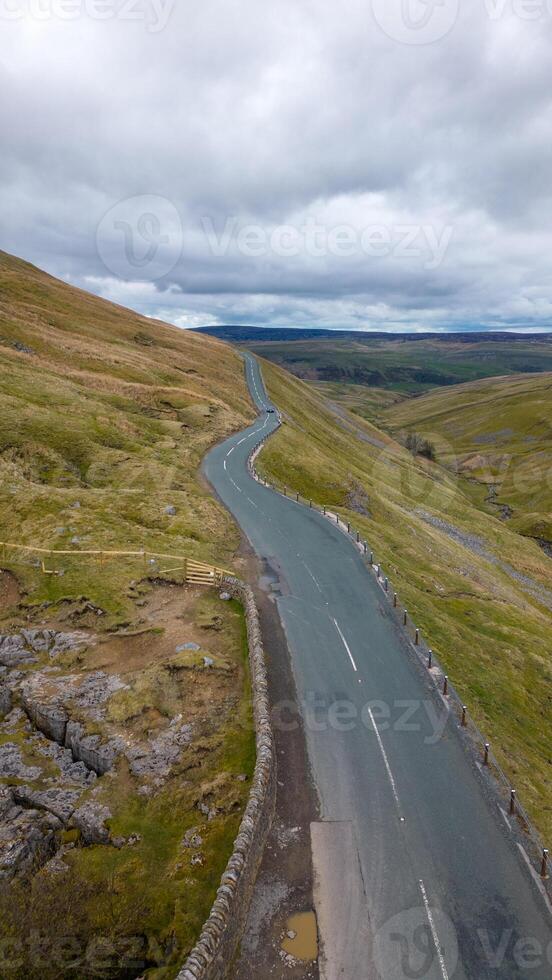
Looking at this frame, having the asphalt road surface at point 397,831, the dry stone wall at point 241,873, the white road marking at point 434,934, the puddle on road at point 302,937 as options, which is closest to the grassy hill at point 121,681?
the dry stone wall at point 241,873

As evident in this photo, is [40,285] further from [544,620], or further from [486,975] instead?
[486,975]

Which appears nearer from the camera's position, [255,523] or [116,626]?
[116,626]

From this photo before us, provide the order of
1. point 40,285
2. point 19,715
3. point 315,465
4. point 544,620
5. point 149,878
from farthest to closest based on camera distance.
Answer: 1. point 40,285
2. point 315,465
3. point 544,620
4. point 19,715
5. point 149,878

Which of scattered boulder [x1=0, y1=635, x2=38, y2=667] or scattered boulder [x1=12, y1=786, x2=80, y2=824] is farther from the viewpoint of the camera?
scattered boulder [x1=0, y1=635, x2=38, y2=667]

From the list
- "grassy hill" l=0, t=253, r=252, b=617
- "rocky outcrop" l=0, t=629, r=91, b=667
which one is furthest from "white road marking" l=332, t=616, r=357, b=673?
"rocky outcrop" l=0, t=629, r=91, b=667

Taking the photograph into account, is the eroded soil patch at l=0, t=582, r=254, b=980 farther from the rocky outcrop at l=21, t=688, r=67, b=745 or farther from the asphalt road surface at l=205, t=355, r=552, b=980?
the asphalt road surface at l=205, t=355, r=552, b=980

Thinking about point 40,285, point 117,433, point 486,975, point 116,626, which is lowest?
point 486,975

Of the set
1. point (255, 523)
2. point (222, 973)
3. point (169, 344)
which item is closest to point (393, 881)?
point (222, 973)

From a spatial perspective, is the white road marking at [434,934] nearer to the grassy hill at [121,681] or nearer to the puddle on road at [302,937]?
the puddle on road at [302,937]
